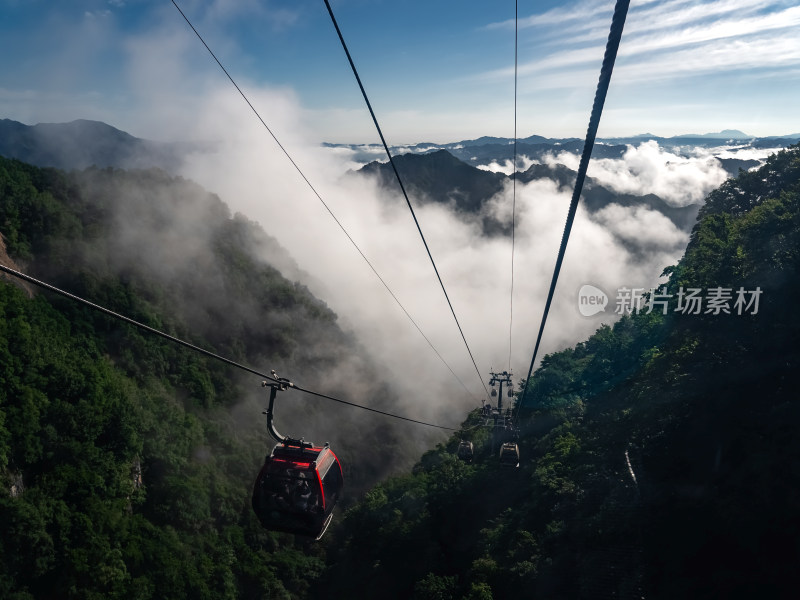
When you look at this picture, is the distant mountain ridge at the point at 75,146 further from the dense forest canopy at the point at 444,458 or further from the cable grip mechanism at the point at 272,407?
the cable grip mechanism at the point at 272,407

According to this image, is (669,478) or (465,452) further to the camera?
(465,452)

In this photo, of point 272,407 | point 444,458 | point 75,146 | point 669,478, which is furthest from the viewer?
point 75,146

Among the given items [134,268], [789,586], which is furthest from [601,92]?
[134,268]

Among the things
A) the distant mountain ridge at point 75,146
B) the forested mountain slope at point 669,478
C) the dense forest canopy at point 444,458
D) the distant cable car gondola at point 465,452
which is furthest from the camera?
the distant mountain ridge at point 75,146

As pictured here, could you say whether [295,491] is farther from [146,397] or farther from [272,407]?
[146,397]

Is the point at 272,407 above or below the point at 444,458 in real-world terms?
above

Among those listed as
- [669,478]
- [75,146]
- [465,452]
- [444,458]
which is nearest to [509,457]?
[465,452]

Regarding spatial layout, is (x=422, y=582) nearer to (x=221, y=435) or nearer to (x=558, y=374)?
(x=558, y=374)

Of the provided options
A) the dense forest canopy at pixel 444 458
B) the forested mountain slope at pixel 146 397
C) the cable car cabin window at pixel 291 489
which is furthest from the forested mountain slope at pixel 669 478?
the cable car cabin window at pixel 291 489
